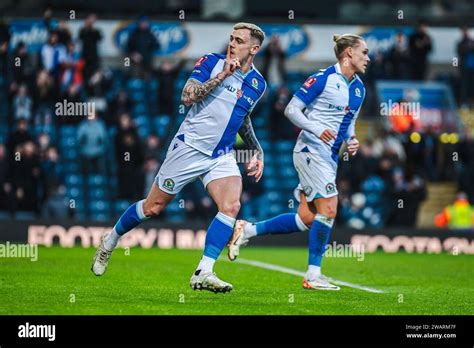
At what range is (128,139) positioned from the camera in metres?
24.0

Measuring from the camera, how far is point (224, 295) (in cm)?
1175

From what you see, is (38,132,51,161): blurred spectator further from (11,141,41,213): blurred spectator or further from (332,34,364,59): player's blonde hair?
(332,34,364,59): player's blonde hair

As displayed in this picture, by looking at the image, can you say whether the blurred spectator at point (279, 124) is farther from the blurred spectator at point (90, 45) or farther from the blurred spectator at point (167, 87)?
the blurred spectator at point (90, 45)

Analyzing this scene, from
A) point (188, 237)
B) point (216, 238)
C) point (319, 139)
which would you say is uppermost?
point (319, 139)

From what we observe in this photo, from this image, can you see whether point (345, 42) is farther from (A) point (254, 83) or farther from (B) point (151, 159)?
(B) point (151, 159)

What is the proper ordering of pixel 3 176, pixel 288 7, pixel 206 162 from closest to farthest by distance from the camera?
1. pixel 206 162
2. pixel 3 176
3. pixel 288 7

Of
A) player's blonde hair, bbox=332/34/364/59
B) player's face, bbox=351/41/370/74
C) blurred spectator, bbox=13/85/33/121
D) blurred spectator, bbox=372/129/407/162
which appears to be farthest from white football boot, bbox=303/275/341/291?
blurred spectator, bbox=372/129/407/162

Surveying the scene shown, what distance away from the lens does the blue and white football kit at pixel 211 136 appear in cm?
1149

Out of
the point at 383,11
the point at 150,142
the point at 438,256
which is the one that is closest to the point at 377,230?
the point at 438,256

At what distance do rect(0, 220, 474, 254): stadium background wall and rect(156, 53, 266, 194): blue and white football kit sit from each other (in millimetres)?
10661

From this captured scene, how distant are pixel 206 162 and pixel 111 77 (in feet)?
55.0

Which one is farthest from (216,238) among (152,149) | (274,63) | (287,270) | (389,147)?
(274,63)

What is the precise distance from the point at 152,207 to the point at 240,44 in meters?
1.82
